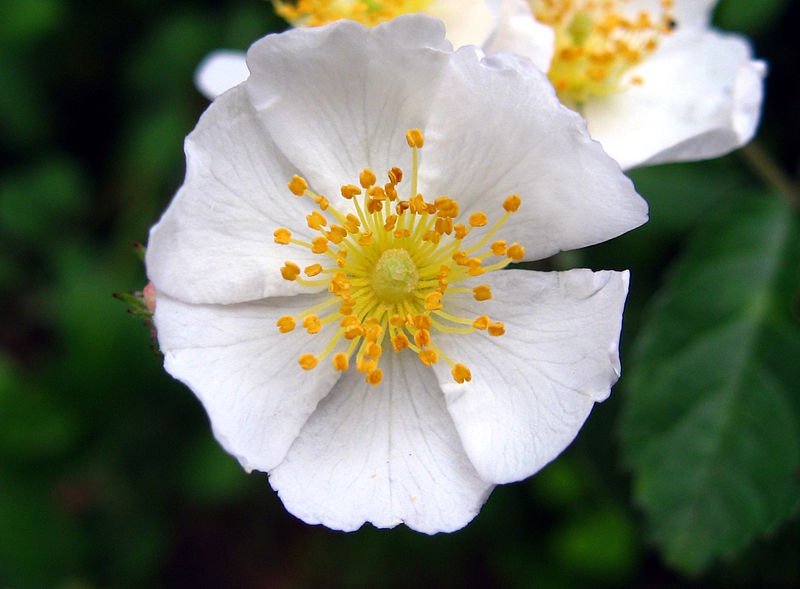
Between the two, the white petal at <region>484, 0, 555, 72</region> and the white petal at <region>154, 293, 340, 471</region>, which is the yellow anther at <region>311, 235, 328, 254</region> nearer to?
the white petal at <region>154, 293, 340, 471</region>

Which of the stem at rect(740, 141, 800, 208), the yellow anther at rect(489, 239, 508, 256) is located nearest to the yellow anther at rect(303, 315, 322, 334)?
the yellow anther at rect(489, 239, 508, 256)

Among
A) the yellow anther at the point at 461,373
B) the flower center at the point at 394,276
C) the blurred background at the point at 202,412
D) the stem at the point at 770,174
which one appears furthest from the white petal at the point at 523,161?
the stem at the point at 770,174

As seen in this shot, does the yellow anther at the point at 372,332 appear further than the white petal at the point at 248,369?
Yes

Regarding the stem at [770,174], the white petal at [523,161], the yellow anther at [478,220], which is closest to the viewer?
the white petal at [523,161]

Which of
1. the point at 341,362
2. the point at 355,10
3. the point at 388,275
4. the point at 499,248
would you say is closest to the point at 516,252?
the point at 499,248

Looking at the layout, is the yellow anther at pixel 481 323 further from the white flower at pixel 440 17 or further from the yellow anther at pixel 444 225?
the white flower at pixel 440 17

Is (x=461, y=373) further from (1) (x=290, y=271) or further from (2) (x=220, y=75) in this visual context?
(2) (x=220, y=75)
